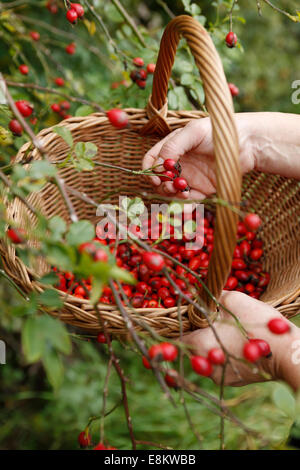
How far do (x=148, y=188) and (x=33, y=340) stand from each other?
0.88 meters

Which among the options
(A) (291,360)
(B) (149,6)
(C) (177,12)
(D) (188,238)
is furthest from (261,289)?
(B) (149,6)

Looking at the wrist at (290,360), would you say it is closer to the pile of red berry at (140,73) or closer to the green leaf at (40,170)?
the green leaf at (40,170)

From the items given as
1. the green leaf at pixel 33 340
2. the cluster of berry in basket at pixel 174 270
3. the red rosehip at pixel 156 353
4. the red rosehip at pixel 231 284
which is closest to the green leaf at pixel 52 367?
the green leaf at pixel 33 340

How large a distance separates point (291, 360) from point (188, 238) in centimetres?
52

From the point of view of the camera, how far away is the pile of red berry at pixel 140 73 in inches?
45.4

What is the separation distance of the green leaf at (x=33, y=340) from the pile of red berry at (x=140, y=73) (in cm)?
87

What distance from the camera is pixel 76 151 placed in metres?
0.77

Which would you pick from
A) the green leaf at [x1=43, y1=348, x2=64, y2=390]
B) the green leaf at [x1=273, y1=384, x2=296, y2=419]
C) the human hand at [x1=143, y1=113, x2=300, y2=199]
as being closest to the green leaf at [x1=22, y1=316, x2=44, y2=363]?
the green leaf at [x1=43, y1=348, x2=64, y2=390]

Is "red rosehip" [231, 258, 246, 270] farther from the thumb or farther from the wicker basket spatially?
the thumb

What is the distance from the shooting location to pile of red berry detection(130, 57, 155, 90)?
3.78ft

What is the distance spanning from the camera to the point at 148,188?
1.30 m

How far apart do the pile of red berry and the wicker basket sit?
11 cm

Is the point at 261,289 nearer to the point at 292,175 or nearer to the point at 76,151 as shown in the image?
the point at 292,175

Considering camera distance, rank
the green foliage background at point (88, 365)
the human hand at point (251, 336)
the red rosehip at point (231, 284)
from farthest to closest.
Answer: the green foliage background at point (88, 365), the red rosehip at point (231, 284), the human hand at point (251, 336)
